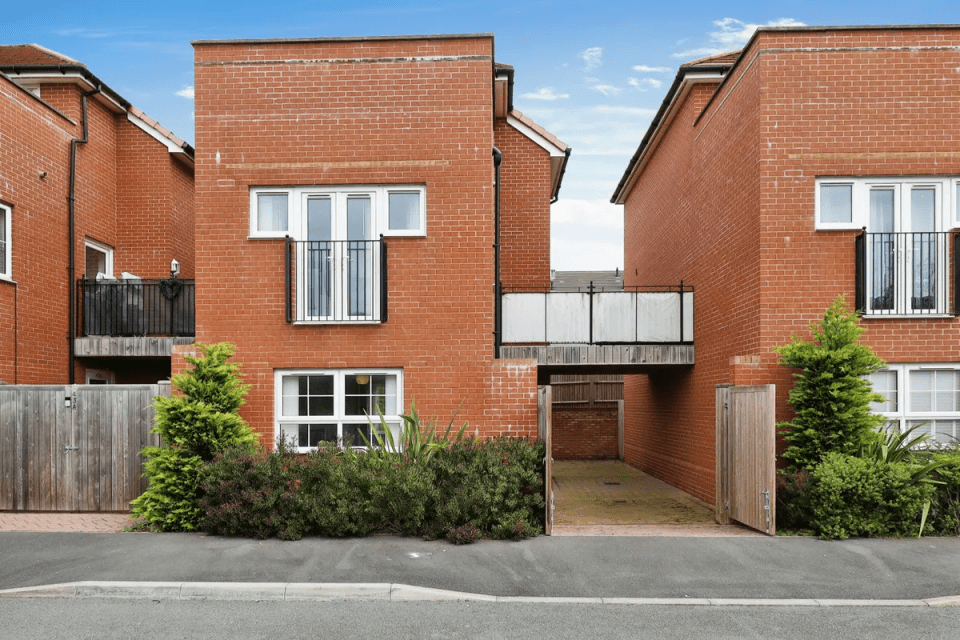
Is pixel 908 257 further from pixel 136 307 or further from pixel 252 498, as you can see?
pixel 136 307

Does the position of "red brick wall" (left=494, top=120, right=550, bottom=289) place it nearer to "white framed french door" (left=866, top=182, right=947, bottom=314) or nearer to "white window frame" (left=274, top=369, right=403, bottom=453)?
"white window frame" (left=274, top=369, right=403, bottom=453)

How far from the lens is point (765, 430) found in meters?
8.70

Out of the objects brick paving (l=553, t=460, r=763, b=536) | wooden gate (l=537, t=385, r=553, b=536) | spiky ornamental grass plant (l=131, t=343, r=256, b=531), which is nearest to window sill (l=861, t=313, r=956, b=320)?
brick paving (l=553, t=460, r=763, b=536)

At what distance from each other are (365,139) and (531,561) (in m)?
5.76

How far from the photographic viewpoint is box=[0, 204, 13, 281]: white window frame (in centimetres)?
1151

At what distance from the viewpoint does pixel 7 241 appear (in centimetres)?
1155

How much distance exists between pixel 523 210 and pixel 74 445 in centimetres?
822

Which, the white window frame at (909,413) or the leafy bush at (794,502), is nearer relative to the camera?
the leafy bush at (794,502)

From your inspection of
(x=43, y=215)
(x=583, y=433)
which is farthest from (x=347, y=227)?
(x=583, y=433)

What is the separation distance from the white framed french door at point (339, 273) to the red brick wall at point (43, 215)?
4609 millimetres

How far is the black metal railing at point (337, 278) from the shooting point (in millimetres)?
10297

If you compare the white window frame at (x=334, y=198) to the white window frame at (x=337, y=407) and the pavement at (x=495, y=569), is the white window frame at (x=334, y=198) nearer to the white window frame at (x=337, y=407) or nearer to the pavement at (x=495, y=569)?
the white window frame at (x=337, y=407)

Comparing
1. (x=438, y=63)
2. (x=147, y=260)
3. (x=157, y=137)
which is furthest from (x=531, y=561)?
(x=157, y=137)

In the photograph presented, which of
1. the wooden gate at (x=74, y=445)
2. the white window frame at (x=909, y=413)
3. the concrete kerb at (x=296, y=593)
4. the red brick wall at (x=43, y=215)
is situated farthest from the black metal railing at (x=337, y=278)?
the white window frame at (x=909, y=413)
